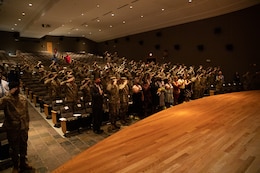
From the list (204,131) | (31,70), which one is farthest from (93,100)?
(31,70)

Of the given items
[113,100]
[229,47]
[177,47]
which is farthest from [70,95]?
[177,47]

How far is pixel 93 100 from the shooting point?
4.79m

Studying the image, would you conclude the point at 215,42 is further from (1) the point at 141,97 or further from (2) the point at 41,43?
(2) the point at 41,43

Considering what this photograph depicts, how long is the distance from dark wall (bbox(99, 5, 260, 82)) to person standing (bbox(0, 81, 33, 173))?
38.0ft

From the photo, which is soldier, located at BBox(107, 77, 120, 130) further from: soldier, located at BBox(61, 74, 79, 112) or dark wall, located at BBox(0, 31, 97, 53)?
dark wall, located at BBox(0, 31, 97, 53)

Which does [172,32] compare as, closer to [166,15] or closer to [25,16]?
[166,15]

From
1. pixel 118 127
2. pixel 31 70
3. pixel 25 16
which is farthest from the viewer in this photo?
pixel 25 16

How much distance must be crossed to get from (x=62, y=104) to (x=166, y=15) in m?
9.59

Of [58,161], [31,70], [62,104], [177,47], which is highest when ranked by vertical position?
[177,47]

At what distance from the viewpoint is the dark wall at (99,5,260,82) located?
11109 millimetres

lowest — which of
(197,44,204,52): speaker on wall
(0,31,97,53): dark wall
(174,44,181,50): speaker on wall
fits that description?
(197,44,204,52): speaker on wall

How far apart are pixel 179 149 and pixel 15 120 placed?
237cm

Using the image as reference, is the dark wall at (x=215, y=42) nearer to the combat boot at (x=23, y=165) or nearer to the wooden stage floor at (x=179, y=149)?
the wooden stage floor at (x=179, y=149)

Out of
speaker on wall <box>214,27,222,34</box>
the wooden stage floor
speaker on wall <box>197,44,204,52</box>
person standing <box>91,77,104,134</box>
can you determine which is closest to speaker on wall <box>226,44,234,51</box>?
speaker on wall <box>214,27,222,34</box>
